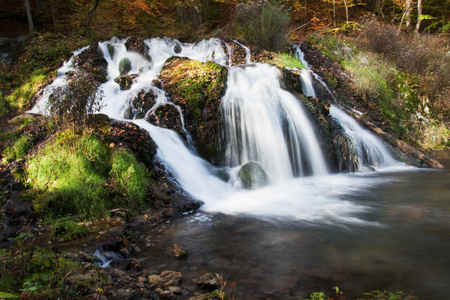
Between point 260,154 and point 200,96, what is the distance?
253 centimetres

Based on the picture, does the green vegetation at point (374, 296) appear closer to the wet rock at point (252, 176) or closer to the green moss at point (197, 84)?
the wet rock at point (252, 176)

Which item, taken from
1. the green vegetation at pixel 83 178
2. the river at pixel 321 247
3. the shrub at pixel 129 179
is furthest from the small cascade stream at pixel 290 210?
the green vegetation at pixel 83 178

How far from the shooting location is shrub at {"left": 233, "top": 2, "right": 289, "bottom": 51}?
43.1 ft

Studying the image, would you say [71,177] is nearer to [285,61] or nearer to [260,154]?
[260,154]

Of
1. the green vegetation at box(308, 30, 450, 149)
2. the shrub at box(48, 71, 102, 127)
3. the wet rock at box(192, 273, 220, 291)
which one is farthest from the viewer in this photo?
the green vegetation at box(308, 30, 450, 149)

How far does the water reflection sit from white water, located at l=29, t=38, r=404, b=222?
20.0 inches

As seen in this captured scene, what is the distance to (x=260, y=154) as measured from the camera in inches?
308

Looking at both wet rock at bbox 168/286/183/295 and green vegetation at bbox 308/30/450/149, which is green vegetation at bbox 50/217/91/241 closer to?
wet rock at bbox 168/286/183/295

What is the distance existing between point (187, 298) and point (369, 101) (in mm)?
11687

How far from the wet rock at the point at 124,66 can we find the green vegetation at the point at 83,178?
680cm

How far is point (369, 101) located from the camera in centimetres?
1188

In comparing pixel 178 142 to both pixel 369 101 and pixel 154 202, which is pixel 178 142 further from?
pixel 369 101

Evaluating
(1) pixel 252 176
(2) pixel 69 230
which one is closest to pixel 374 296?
(2) pixel 69 230

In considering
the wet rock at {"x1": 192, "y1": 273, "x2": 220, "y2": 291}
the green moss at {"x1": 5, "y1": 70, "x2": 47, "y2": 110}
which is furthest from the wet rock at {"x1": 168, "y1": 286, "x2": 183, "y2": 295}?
the green moss at {"x1": 5, "y1": 70, "x2": 47, "y2": 110}
